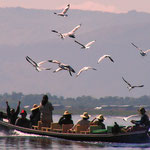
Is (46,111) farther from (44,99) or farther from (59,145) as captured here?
(59,145)

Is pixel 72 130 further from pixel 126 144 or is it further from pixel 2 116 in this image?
pixel 2 116

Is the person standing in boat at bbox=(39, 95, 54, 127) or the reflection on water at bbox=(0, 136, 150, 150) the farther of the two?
the person standing in boat at bbox=(39, 95, 54, 127)

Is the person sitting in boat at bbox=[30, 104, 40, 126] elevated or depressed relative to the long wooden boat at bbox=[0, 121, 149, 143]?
elevated

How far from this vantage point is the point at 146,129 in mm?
43938

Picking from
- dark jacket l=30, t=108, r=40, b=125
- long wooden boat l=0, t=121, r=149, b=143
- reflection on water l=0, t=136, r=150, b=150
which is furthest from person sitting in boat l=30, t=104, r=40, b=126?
reflection on water l=0, t=136, r=150, b=150

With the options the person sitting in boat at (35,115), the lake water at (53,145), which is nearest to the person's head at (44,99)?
the person sitting in boat at (35,115)

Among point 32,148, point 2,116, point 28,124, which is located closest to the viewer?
point 32,148

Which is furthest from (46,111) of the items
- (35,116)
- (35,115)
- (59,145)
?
(59,145)

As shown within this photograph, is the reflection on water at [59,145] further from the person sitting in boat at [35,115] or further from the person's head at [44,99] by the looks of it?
the person's head at [44,99]

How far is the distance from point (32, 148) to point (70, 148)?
2.23 metres

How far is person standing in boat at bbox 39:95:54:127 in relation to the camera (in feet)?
158

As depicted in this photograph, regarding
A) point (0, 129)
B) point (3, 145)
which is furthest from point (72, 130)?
point (0, 129)

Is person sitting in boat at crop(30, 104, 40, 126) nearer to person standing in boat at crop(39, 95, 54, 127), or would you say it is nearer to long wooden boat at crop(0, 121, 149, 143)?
person standing in boat at crop(39, 95, 54, 127)

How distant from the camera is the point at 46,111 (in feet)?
159
